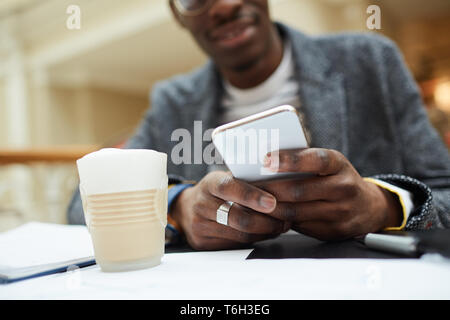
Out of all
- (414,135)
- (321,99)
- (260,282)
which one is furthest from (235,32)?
(260,282)

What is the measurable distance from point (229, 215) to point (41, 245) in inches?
7.1

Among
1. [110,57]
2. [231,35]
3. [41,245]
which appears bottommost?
[41,245]

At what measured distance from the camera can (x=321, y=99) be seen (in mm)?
666

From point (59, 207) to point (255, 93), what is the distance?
1.62ft

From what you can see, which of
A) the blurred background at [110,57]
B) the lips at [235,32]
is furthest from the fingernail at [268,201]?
the blurred background at [110,57]

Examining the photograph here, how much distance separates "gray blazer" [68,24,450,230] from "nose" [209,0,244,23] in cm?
14

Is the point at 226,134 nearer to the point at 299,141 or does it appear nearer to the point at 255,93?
the point at 299,141

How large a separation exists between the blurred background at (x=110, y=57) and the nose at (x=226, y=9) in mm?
1634

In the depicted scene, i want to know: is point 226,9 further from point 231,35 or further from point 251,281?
point 251,281

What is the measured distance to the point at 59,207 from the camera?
32.5 inches

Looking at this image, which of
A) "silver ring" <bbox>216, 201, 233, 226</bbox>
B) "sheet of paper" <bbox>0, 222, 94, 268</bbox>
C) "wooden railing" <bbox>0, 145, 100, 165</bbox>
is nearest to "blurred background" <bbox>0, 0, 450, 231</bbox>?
"wooden railing" <bbox>0, 145, 100, 165</bbox>

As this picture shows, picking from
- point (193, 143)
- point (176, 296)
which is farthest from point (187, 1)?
point (176, 296)

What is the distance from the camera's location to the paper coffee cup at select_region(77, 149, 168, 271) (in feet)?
0.82

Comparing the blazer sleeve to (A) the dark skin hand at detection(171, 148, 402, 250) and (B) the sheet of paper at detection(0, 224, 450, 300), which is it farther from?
(B) the sheet of paper at detection(0, 224, 450, 300)
